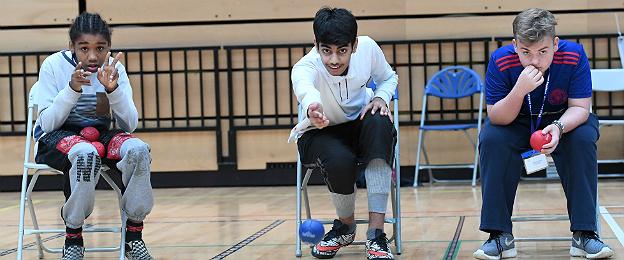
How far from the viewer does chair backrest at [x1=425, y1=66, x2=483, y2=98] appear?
727 cm

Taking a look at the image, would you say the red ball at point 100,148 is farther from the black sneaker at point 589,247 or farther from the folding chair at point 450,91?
the folding chair at point 450,91

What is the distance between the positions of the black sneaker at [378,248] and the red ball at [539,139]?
61 cm

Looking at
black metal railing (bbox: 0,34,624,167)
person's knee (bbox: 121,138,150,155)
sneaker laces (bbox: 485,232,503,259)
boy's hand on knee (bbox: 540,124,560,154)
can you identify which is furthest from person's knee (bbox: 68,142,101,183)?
black metal railing (bbox: 0,34,624,167)

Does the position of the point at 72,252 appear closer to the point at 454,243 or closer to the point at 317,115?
the point at 317,115

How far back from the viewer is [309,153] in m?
3.48

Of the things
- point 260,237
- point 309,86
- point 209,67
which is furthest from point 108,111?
point 209,67

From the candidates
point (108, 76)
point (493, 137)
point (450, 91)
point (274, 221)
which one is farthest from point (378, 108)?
point (450, 91)

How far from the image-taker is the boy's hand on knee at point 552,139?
10.2 feet

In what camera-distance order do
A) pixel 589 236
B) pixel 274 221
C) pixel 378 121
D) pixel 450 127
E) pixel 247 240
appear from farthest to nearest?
pixel 450 127 < pixel 274 221 < pixel 247 240 < pixel 378 121 < pixel 589 236

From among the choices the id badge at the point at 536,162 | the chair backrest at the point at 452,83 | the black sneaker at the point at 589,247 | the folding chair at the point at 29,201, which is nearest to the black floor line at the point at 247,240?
the folding chair at the point at 29,201

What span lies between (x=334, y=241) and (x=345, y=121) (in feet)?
1.48

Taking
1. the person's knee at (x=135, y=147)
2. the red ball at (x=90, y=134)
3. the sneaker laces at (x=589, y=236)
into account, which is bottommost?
the sneaker laces at (x=589, y=236)

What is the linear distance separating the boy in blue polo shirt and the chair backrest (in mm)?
3939

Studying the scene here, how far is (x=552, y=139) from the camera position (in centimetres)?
311
